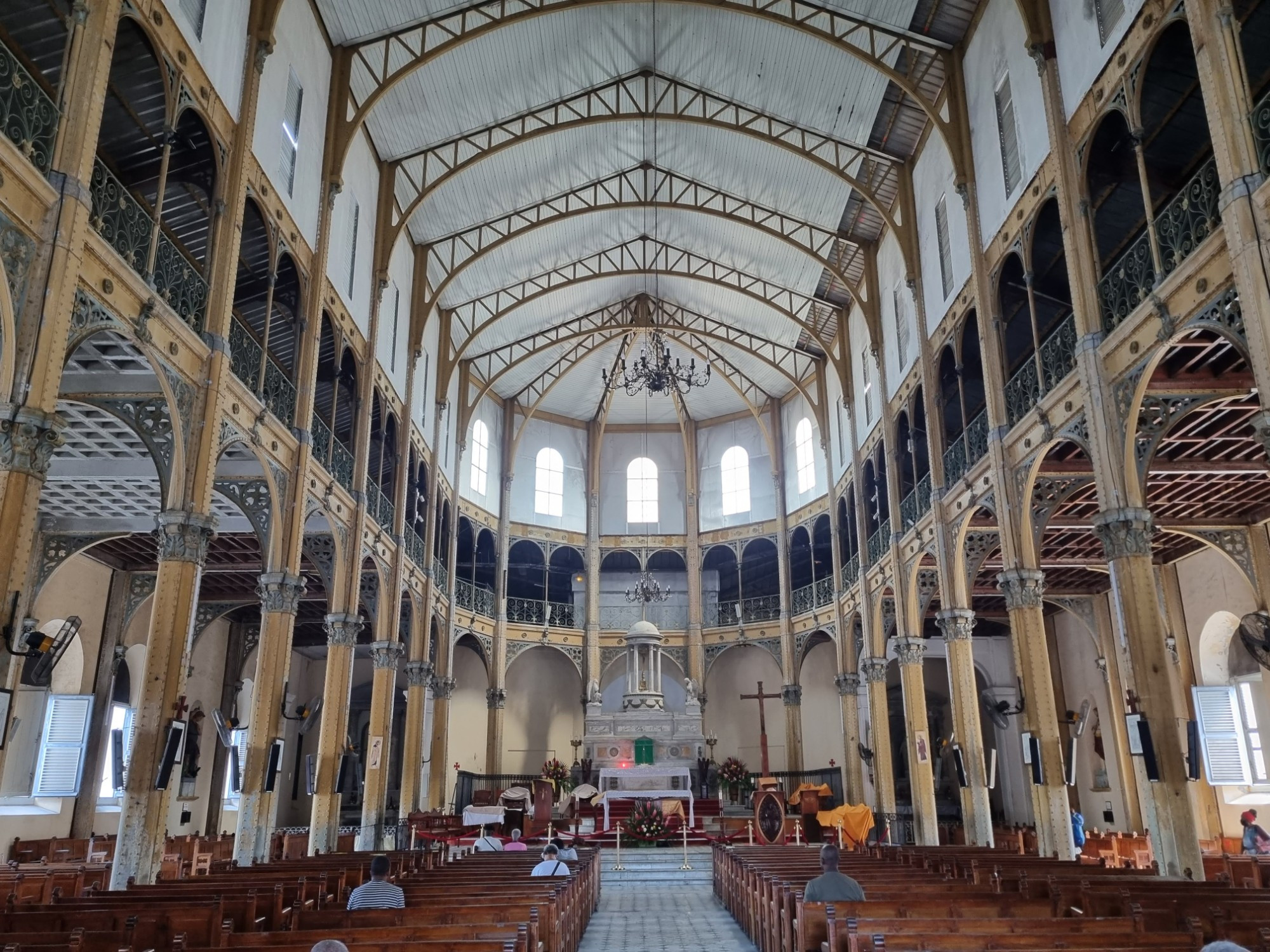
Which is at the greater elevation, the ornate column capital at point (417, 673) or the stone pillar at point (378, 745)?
the ornate column capital at point (417, 673)

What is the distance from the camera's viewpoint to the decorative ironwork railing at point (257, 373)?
16469mm

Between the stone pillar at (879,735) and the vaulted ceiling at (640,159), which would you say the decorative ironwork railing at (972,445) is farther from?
the stone pillar at (879,735)

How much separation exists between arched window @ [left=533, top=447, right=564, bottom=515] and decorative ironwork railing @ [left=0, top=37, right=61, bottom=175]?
29709 millimetres

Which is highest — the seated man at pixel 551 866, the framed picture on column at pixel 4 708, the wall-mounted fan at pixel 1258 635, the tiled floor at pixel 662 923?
the wall-mounted fan at pixel 1258 635

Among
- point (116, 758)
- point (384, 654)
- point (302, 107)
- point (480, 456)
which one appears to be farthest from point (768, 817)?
point (480, 456)

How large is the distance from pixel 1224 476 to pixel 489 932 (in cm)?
1812

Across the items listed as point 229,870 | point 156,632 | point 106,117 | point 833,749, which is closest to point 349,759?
point 229,870

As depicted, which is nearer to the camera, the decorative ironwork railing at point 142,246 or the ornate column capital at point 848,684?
the decorative ironwork railing at point 142,246

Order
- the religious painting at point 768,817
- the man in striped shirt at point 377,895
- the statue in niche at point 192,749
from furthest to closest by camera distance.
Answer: the religious painting at point 768,817 < the statue in niche at point 192,749 < the man in striped shirt at point 377,895

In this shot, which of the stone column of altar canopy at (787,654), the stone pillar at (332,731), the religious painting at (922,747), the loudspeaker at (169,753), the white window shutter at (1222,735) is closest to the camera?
the loudspeaker at (169,753)

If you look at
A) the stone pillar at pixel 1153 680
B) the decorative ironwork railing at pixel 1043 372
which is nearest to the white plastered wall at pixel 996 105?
the decorative ironwork railing at pixel 1043 372

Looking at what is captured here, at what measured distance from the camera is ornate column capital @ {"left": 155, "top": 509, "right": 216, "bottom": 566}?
13508 mm

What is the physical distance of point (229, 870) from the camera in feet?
44.5

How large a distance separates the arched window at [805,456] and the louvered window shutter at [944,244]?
48.3ft
